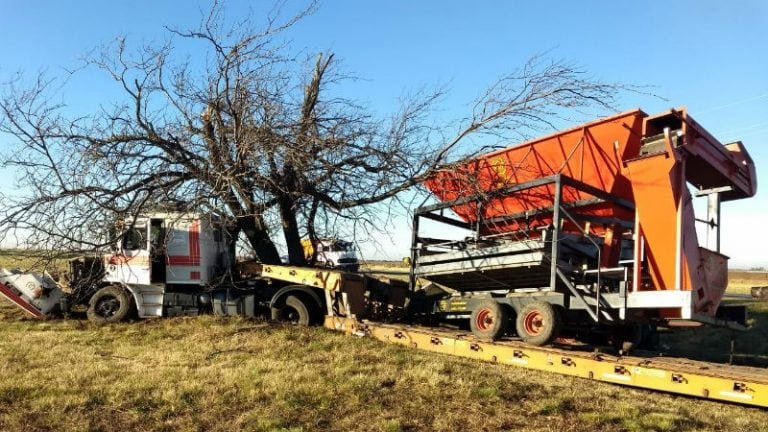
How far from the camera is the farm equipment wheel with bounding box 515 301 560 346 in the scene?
8.08 meters

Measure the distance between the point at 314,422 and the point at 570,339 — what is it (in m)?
5.62

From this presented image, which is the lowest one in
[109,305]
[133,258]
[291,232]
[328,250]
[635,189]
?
[109,305]

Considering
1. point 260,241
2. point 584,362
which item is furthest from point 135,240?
point 584,362

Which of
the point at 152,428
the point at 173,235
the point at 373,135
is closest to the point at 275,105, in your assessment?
the point at 373,135

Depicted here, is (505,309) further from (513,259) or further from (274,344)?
(274,344)

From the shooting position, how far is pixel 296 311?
11.3 m

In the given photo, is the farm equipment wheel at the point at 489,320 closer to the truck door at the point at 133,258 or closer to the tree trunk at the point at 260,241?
the tree trunk at the point at 260,241

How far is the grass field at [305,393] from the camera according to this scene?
220 inches

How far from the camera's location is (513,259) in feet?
27.5

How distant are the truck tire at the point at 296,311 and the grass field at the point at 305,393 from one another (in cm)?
156

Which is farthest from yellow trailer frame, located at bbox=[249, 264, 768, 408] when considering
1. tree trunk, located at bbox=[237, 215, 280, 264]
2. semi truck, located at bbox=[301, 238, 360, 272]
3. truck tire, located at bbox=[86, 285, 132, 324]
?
truck tire, located at bbox=[86, 285, 132, 324]

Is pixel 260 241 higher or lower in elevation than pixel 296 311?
higher

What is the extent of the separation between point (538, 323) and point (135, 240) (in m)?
8.28

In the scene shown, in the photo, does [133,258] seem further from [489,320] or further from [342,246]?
[489,320]
